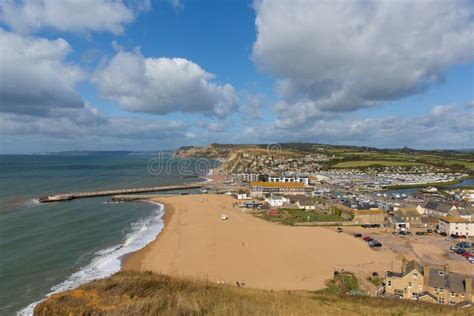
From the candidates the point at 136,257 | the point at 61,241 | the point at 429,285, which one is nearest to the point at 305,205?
the point at 136,257

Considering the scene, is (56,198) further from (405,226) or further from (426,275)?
(426,275)

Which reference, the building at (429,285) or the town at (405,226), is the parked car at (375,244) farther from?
the building at (429,285)

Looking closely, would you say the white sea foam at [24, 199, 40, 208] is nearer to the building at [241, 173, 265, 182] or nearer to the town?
the town

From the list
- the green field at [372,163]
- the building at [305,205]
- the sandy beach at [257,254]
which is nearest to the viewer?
the sandy beach at [257,254]

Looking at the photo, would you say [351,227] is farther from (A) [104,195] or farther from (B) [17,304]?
(A) [104,195]

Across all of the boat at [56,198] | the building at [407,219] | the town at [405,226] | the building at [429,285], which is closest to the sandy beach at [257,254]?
the town at [405,226]

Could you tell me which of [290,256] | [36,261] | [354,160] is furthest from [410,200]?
[354,160]
